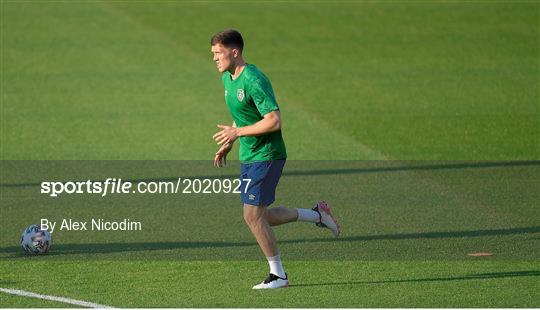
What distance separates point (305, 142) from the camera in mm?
23766

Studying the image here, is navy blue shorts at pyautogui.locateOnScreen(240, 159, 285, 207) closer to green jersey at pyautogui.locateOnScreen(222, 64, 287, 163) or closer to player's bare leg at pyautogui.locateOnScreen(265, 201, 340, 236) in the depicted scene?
green jersey at pyautogui.locateOnScreen(222, 64, 287, 163)

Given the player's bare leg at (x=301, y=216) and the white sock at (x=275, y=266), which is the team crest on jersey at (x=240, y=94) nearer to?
the player's bare leg at (x=301, y=216)

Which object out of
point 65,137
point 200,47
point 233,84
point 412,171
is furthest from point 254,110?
point 200,47

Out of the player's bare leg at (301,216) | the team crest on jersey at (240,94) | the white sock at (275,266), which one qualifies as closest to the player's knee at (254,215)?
the player's bare leg at (301,216)

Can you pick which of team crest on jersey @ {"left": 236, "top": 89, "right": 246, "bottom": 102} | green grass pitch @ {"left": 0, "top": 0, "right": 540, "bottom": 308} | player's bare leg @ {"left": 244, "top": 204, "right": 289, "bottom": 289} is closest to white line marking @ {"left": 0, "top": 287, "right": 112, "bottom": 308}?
green grass pitch @ {"left": 0, "top": 0, "right": 540, "bottom": 308}

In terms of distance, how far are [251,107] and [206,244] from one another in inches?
119

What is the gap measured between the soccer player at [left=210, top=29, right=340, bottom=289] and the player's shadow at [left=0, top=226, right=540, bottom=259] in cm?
180

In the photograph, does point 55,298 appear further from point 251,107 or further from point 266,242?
Answer: point 251,107

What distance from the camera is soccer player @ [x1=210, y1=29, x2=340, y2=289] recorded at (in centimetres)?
1212

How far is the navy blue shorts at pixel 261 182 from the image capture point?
1241 centimetres

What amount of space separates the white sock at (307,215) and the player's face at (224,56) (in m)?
1.81

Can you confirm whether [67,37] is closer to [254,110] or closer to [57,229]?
[57,229]

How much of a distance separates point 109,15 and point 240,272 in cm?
2351

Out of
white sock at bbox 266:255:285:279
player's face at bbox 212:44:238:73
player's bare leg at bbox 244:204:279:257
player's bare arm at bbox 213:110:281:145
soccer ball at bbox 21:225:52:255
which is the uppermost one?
player's face at bbox 212:44:238:73
